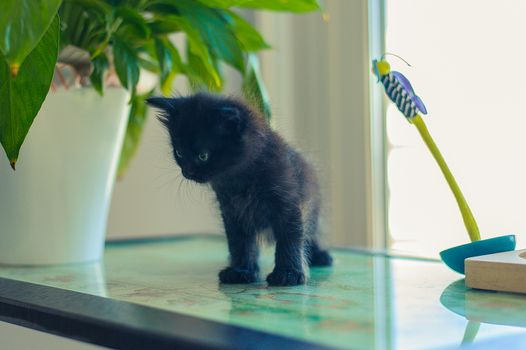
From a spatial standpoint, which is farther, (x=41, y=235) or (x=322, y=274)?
(x=41, y=235)

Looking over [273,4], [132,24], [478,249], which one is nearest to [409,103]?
[478,249]

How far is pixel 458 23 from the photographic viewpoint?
116 centimetres

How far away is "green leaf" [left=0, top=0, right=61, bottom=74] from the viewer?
65 centimetres

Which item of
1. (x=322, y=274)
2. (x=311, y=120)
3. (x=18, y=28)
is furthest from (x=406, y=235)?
(x=18, y=28)

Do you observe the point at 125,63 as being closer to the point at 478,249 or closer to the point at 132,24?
the point at 132,24

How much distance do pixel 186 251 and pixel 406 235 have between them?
0.40m

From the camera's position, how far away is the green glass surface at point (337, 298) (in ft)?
1.84

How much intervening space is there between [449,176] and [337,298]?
21cm

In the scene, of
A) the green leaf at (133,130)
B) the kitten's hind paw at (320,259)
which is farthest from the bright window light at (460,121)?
the green leaf at (133,130)

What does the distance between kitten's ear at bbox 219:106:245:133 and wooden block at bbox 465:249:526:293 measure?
0.90 ft

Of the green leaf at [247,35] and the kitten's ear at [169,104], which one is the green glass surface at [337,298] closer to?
the kitten's ear at [169,104]

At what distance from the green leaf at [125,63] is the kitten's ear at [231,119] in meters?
0.25

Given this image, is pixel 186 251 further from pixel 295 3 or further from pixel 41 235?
pixel 295 3

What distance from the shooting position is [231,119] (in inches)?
28.1
